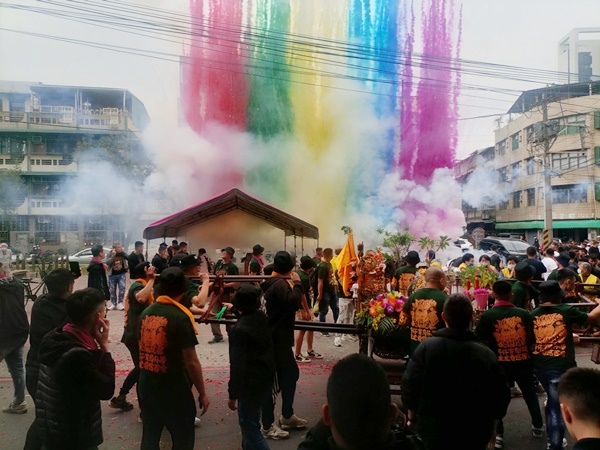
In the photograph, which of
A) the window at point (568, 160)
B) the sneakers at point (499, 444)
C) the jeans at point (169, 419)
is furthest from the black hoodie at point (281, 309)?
the window at point (568, 160)

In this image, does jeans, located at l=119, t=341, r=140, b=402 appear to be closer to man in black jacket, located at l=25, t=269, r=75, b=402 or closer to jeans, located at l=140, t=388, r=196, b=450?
man in black jacket, located at l=25, t=269, r=75, b=402

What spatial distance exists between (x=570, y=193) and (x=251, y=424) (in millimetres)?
33882

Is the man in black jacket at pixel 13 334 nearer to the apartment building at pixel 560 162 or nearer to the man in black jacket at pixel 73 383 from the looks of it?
the man in black jacket at pixel 73 383

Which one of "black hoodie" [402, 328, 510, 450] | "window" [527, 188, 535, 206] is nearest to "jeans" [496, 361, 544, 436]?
"black hoodie" [402, 328, 510, 450]

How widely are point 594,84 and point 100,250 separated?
3182cm

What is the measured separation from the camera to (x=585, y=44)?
3362 centimetres

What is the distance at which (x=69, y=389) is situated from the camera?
2896 mm

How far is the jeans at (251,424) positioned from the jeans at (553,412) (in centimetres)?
241

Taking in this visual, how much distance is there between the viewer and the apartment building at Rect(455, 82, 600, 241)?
2997 centimetres

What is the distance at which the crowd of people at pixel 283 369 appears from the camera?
1875 millimetres

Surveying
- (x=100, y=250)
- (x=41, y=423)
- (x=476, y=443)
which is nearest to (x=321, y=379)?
(x=476, y=443)

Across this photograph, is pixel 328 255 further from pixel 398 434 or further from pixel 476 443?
pixel 398 434

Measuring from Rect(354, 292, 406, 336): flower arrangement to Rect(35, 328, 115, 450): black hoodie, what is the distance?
8.54 ft

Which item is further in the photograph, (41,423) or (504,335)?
(504,335)
